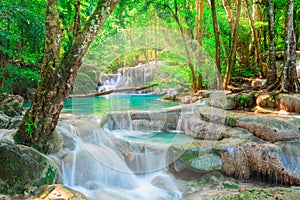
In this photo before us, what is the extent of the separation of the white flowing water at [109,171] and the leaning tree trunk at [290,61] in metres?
4.03

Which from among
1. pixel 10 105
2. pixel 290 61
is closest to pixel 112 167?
pixel 10 105

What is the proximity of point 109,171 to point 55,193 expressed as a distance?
5.77 ft

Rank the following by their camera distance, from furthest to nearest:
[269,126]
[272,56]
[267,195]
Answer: [272,56] → [269,126] → [267,195]

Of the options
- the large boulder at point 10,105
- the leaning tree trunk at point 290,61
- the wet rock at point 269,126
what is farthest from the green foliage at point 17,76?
the leaning tree trunk at point 290,61

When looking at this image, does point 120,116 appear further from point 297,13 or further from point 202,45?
point 297,13

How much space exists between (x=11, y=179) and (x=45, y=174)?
1.37ft

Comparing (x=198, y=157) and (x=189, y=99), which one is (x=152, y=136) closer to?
(x=198, y=157)

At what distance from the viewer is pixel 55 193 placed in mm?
2734

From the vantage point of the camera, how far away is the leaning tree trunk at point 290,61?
6129mm

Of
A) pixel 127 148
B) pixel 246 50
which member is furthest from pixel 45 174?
pixel 246 50

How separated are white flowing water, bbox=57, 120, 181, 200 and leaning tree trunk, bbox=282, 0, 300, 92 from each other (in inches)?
159

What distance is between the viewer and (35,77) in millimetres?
6434

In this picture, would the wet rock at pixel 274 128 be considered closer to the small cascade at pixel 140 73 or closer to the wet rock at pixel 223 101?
the wet rock at pixel 223 101

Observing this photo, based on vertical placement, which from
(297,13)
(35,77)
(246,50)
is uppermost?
(297,13)
